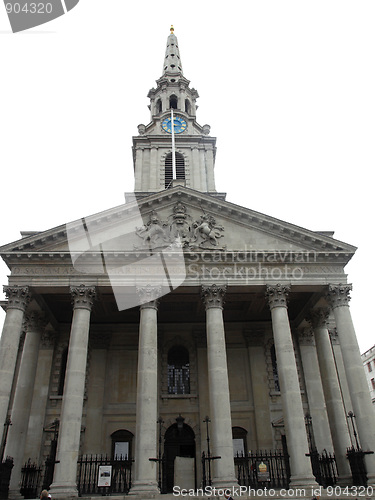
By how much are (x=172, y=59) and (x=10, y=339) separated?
38708 mm

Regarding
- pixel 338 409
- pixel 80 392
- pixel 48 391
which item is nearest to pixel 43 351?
pixel 48 391

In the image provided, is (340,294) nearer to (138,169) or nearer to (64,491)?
(64,491)

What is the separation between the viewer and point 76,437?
18844mm

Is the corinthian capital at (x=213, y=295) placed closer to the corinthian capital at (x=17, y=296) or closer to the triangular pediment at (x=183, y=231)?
the triangular pediment at (x=183, y=231)

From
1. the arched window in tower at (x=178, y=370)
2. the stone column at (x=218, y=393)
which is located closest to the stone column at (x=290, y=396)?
the stone column at (x=218, y=393)

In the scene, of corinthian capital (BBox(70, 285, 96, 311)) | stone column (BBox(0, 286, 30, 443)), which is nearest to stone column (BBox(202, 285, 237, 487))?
corinthian capital (BBox(70, 285, 96, 311))

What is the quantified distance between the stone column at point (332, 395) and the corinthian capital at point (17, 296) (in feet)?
53.0

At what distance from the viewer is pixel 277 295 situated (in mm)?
22375

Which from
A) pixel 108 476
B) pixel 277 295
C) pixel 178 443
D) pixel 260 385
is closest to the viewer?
pixel 108 476

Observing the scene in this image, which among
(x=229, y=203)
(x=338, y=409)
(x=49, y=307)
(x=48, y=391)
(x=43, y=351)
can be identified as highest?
(x=229, y=203)

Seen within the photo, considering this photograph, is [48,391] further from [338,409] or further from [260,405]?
[338,409]

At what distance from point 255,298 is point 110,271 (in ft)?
29.3

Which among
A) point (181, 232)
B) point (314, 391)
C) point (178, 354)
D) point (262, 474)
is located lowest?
point (262, 474)

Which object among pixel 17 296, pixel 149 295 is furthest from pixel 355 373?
pixel 17 296
